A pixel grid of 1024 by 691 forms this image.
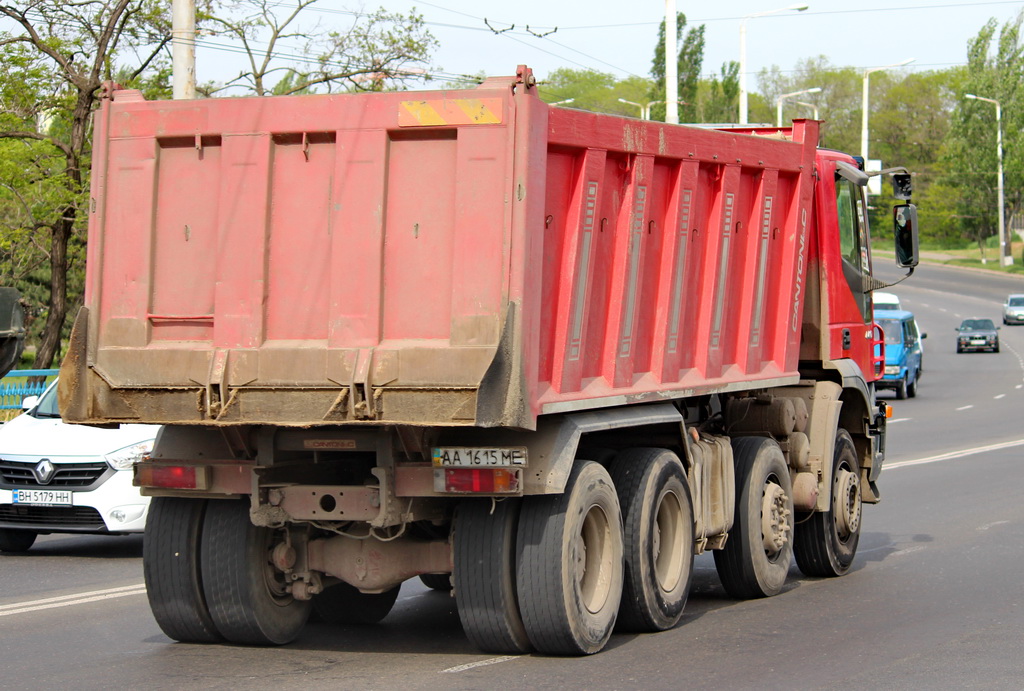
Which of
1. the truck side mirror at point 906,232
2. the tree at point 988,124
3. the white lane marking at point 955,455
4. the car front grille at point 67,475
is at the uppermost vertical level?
the tree at point 988,124

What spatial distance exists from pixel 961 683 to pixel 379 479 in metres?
2.91

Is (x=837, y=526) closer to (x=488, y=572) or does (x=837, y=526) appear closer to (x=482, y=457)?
(x=488, y=572)

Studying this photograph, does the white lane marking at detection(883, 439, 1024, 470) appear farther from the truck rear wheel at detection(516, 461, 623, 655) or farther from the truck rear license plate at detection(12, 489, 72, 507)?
the truck rear wheel at detection(516, 461, 623, 655)

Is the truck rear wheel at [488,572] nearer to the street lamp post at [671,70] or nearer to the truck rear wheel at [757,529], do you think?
the truck rear wheel at [757,529]

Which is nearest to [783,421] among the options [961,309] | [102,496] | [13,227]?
[102,496]

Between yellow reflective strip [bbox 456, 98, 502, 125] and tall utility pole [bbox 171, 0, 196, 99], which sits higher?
tall utility pole [bbox 171, 0, 196, 99]

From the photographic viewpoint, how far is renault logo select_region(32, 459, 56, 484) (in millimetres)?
11477

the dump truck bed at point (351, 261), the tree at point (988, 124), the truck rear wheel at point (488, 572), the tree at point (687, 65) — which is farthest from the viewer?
the tree at point (988, 124)

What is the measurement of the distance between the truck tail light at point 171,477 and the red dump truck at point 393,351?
0.5 inches

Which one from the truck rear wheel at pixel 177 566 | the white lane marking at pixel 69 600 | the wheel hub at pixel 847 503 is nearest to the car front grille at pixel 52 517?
the white lane marking at pixel 69 600

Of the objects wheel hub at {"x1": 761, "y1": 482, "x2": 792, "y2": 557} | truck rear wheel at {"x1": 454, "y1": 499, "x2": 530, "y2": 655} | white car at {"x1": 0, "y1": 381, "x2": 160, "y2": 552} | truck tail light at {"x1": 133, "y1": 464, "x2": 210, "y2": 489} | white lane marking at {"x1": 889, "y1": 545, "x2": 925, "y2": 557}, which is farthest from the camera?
white lane marking at {"x1": 889, "y1": 545, "x2": 925, "y2": 557}

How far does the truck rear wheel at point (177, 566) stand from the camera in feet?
25.8

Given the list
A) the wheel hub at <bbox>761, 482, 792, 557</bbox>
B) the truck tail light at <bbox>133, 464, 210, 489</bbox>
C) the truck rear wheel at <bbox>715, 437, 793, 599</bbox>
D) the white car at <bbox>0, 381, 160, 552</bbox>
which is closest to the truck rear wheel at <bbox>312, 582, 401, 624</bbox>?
the truck tail light at <bbox>133, 464, 210, 489</bbox>

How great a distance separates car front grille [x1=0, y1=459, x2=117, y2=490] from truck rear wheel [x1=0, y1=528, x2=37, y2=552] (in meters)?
0.71
